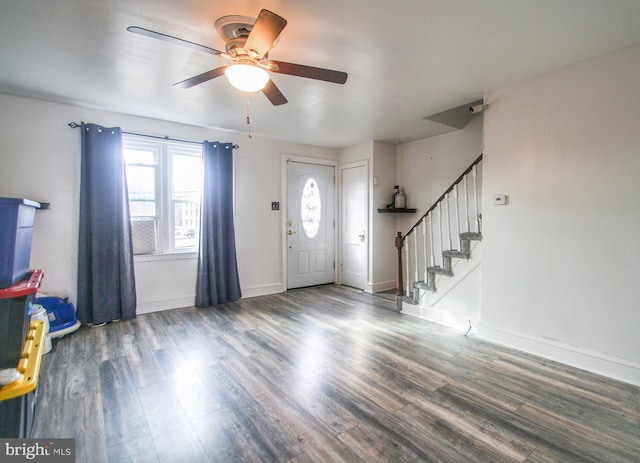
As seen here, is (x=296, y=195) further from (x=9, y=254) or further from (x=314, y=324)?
(x=9, y=254)

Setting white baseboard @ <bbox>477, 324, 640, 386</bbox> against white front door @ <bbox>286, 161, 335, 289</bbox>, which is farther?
white front door @ <bbox>286, 161, 335, 289</bbox>

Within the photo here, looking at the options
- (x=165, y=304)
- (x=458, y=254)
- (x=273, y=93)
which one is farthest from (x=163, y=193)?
(x=458, y=254)

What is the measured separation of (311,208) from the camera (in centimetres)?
577

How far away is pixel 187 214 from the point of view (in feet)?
15.1

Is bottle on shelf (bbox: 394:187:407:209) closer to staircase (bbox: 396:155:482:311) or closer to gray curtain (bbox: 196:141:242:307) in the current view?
staircase (bbox: 396:155:482:311)

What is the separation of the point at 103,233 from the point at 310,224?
3.17 m

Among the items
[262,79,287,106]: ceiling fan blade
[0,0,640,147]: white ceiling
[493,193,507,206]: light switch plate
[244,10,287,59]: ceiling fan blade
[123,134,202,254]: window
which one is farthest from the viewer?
[123,134,202,254]: window

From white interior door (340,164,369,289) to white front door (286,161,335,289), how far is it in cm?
21

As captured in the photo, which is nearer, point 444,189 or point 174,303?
point 174,303

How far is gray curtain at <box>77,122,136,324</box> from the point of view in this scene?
373 centimetres

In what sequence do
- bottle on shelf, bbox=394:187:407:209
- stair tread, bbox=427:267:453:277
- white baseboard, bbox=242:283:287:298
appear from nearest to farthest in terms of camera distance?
stair tread, bbox=427:267:453:277 < white baseboard, bbox=242:283:287:298 < bottle on shelf, bbox=394:187:407:209

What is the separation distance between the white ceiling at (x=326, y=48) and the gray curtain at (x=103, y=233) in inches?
20.2

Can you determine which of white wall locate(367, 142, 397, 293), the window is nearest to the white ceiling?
the window

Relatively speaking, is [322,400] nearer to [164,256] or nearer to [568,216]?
[568,216]
